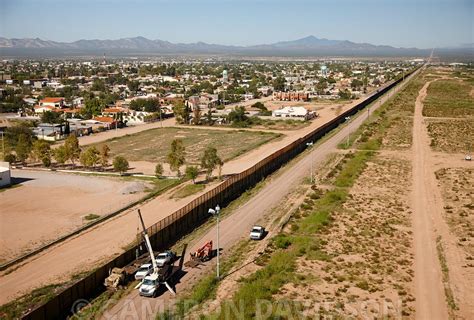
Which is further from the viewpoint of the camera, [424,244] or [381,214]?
[381,214]

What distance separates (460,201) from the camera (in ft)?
114

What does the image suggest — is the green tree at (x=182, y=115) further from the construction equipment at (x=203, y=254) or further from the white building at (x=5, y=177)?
the construction equipment at (x=203, y=254)

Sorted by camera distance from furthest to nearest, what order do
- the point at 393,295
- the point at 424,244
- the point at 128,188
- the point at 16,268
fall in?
the point at 128,188, the point at 424,244, the point at 16,268, the point at 393,295

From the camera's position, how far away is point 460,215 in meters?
31.8

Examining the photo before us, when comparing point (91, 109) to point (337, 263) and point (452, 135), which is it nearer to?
point (452, 135)

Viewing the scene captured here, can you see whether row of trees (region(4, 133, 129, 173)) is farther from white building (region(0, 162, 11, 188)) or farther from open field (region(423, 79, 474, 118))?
open field (region(423, 79, 474, 118))

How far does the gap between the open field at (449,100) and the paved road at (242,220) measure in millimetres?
34699

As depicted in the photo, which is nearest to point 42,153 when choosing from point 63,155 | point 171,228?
point 63,155

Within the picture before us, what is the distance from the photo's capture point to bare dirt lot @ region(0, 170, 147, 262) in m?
28.6

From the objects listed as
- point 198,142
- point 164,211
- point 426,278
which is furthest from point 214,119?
point 426,278

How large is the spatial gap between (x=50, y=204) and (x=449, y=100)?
92.9 meters

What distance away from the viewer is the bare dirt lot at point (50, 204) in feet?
93.8

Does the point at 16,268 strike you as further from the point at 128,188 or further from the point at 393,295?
the point at 393,295

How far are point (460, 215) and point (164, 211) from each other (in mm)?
19474
